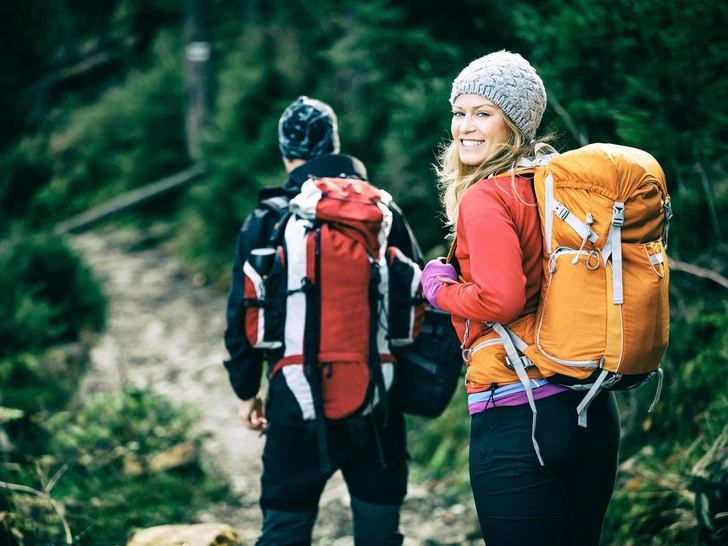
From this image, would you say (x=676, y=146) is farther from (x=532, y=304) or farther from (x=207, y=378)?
(x=207, y=378)

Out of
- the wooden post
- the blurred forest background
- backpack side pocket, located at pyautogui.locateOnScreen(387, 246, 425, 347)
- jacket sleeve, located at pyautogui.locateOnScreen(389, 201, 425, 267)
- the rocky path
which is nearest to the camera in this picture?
backpack side pocket, located at pyautogui.locateOnScreen(387, 246, 425, 347)

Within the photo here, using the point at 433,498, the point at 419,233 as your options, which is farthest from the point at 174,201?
the point at 433,498

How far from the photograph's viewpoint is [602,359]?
76.4 inches

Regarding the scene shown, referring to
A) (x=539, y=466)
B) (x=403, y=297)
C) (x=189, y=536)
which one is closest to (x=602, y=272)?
(x=539, y=466)

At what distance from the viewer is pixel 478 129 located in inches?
86.3

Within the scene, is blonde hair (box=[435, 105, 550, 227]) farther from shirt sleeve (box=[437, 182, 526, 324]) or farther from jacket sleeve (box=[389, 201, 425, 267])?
jacket sleeve (box=[389, 201, 425, 267])

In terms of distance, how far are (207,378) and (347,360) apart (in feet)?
15.8

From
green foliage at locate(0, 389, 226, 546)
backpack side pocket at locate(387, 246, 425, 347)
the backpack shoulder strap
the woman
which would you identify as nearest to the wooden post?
green foliage at locate(0, 389, 226, 546)

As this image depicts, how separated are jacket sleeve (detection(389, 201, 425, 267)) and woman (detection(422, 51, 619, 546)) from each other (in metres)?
0.86

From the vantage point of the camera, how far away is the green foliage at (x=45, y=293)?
5895 millimetres

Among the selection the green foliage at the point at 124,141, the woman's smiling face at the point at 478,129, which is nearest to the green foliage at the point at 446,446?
the woman's smiling face at the point at 478,129

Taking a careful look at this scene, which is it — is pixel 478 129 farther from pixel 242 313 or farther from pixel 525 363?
pixel 242 313

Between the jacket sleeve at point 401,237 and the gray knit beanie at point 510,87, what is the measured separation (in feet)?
3.17

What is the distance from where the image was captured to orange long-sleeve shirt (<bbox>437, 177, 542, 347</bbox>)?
1974 mm
